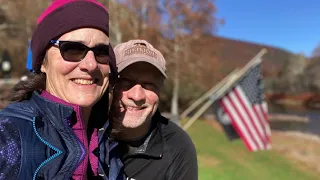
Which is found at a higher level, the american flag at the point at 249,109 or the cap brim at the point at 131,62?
the cap brim at the point at 131,62

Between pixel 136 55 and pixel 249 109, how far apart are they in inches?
98.5

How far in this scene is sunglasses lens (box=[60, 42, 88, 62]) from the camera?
2.27 feet

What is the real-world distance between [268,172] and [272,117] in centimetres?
62

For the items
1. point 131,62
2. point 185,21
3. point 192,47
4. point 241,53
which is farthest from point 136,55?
point 241,53

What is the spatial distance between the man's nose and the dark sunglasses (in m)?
0.18

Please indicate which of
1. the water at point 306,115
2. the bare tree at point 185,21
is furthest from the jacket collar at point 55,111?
the water at point 306,115

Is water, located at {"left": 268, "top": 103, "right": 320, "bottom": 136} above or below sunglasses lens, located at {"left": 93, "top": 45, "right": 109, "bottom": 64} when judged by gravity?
below

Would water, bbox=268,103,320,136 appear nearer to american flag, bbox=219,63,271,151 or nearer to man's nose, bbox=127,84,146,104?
american flag, bbox=219,63,271,151

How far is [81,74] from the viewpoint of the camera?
0.69 metres

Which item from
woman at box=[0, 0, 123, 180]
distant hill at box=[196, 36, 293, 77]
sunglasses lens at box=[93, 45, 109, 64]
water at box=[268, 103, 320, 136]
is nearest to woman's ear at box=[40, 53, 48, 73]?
woman at box=[0, 0, 123, 180]

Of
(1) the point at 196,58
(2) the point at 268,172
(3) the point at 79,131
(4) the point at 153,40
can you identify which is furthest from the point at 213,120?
(3) the point at 79,131

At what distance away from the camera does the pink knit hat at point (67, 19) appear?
0.70 meters

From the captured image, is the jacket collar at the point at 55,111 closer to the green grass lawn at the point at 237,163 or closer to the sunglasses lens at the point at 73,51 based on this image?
the sunglasses lens at the point at 73,51

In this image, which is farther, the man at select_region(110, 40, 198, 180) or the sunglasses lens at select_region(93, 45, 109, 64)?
the man at select_region(110, 40, 198, 180)
